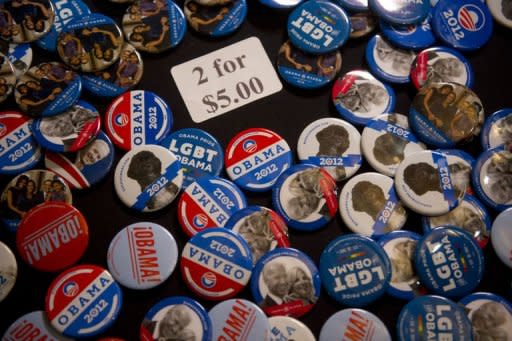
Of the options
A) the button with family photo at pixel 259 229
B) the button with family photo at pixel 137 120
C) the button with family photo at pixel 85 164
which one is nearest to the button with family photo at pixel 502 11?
the button with family photo at pixel 259 229

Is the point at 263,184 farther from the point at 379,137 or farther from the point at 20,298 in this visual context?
the point at 20,298

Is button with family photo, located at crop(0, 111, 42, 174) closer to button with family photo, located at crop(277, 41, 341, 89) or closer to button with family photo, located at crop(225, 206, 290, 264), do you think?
button with family photo, located at crop(225, 206, 290, 264)

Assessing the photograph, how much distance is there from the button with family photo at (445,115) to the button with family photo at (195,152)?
778 millimetres

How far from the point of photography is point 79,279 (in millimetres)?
1810

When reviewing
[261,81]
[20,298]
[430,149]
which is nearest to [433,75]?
[430,149]

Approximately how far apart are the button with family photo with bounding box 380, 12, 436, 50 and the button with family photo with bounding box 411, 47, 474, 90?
0.15 feet

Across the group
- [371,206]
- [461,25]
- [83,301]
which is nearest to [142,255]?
[83,301]

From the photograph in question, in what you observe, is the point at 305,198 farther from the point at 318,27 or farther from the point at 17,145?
the point at 17,145

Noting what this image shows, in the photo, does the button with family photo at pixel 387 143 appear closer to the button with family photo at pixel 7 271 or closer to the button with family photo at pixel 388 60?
the button with family photo at pixel 388 60

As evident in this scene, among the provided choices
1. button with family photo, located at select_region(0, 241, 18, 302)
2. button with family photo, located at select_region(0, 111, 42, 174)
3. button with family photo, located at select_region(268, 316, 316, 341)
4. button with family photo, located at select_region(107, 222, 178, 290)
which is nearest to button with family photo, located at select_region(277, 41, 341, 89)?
button with family photo, located at select_region(107, 222, 178, 290)

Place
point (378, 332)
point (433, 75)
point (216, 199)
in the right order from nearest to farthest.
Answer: point (378, 332), point (216, 199), point (433, 75)

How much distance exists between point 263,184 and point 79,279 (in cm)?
74

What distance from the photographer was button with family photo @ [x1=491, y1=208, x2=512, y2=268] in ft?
6.14

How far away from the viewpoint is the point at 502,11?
2197mm
